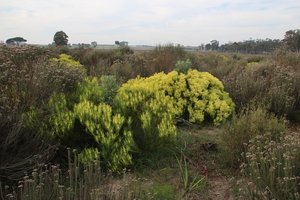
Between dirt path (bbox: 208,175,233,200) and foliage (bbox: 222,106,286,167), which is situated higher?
foliage (bbox: 222,106,286,167)

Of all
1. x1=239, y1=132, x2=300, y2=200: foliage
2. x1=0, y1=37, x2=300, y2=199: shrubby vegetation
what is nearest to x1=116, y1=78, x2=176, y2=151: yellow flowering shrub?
x1=0, y1=37, x2=300, y2=199: shrubby vegetation

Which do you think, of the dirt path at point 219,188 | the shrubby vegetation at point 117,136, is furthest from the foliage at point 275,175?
the dirt path at point 219,188

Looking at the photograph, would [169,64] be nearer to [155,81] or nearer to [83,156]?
[155,81]

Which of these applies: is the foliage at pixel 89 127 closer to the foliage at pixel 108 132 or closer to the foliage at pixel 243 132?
the foliage at pixel 108 132

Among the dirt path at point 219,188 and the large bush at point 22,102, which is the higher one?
the large bush at point 22,102

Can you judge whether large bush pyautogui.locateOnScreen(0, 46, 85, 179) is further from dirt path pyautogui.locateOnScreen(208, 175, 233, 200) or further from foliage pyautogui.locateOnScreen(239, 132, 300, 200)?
foliage pyautogui.locateOnScreen(239, 132, 300, 200)

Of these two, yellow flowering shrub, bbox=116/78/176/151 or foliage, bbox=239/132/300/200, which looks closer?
foliage, bbox=239/132/300/200

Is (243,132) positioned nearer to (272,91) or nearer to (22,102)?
(272,91)

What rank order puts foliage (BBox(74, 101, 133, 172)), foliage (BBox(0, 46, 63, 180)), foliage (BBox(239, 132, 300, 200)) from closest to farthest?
foliage (BBox(239, 132, 300, 200)) < foliage (BBox(0, 46, 63, 180)) < foliage (BBox(74, 101, 133, 172))

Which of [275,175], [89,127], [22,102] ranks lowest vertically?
[275,175]

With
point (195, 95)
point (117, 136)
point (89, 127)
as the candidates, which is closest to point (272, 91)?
point (195, 95)

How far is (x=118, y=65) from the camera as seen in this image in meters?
12.2

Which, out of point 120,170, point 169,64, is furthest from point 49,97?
point 169,64

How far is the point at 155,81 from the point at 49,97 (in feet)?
8.04
